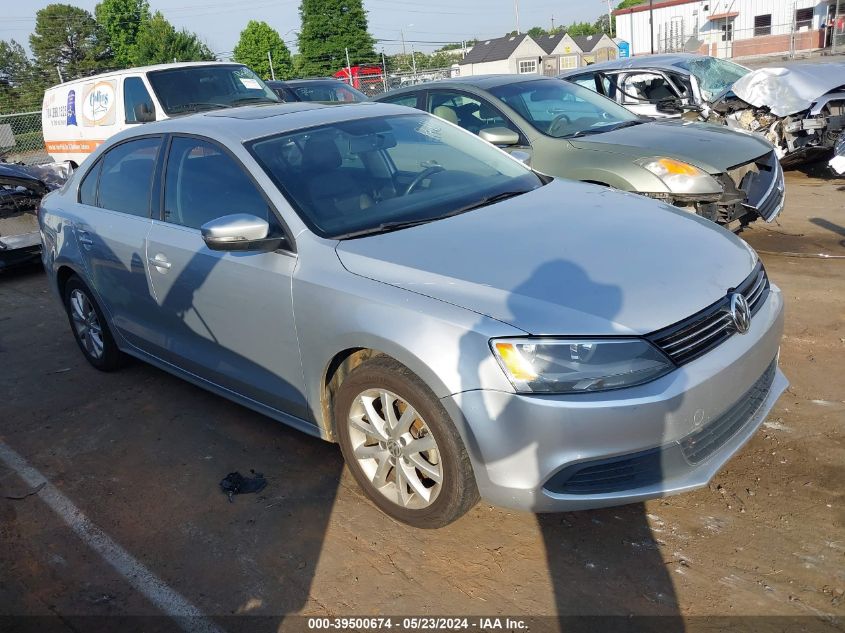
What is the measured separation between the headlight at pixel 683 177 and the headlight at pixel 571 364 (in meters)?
3.59

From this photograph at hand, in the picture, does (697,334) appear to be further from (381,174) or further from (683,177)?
(683,177)

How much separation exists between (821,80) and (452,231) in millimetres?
7896

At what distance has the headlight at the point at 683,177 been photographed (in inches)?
228

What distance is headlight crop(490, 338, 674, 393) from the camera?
259 cm

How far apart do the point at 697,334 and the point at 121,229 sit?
3328mm

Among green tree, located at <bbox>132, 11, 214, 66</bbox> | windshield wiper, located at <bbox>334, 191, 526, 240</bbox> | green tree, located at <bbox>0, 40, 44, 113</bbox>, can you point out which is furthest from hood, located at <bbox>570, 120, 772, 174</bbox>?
green tree, located at <bbox>132, 11, 214, 66</bbox>

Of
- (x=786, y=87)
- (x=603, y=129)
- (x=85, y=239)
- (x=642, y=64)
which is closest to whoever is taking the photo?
(x=85, y=239)

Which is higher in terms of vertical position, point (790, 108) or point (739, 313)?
point (739, 313)

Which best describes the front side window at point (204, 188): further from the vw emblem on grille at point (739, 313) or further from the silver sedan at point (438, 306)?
the vw emblem on grille at point (739, 313)

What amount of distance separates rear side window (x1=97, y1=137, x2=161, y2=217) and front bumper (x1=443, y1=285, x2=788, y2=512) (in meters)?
2.58

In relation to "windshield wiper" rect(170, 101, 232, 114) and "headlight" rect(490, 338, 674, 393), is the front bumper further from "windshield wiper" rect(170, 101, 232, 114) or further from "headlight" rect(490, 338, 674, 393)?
"windshield wiper" rect(170, 101, 232, 114)

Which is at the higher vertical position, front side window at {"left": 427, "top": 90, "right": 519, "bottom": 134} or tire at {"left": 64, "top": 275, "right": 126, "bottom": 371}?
front side window at {"left": 427, "top": 90, "right": 519, "bottom": 134}

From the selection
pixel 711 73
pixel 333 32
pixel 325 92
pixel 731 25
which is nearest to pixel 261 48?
pixel 333 32

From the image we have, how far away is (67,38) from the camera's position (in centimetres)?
6250
